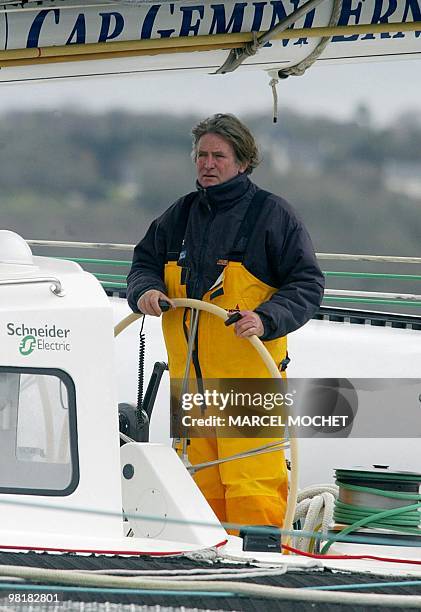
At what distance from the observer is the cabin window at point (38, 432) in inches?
110

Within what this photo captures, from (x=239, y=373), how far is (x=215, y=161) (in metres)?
0.64

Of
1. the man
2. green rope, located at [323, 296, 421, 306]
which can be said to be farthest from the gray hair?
green rope, located at [323, 296, 421, 306]

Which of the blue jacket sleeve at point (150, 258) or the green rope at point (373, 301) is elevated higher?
the green rope at point (373, 301)

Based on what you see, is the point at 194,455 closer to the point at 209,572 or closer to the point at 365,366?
the point at 209,572

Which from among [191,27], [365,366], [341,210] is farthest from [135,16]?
[341,210]

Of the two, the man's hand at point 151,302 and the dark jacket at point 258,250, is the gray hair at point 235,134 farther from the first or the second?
the man's hand at point 151,302

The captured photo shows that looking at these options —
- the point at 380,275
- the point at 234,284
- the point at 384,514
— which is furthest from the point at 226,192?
the point at 380,275

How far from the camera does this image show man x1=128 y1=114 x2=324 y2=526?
3.47m

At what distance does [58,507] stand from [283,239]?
121 centimetres

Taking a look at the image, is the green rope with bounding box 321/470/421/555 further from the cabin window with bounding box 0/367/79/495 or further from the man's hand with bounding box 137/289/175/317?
the cabin window with bounding box 0/367/79/495

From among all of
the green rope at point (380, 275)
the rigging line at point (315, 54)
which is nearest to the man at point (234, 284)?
the rigging line at point (315, 54)

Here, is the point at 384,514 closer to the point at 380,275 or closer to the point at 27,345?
the point at 27,345

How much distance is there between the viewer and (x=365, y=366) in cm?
568

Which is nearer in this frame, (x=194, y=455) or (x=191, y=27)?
(x=191, y=27)
